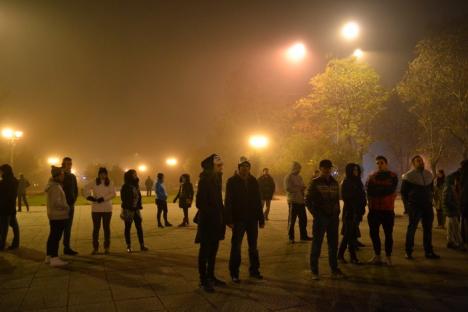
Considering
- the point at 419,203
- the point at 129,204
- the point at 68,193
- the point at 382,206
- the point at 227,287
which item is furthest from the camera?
the point at 129,204

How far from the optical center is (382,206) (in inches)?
305

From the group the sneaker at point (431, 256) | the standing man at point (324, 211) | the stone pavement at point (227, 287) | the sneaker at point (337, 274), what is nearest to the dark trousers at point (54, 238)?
the stone pavement at point (227, 287)

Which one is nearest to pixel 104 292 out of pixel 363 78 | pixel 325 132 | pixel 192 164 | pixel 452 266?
pixel 452 266

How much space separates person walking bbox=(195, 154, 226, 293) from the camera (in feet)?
20.8

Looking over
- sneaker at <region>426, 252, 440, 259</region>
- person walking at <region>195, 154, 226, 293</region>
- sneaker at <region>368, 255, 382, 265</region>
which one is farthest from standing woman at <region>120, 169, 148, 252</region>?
sneaker at <region>426, 252, 440, 259</region>

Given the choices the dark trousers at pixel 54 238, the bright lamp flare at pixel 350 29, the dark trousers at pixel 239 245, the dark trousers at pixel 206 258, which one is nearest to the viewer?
the dark trousers at pixel 206 258

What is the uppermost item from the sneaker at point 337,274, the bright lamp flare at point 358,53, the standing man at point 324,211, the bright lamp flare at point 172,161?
the bright lamp flare at point 358,53

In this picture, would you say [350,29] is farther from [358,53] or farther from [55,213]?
[55,213]

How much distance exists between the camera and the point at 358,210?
8.09 meters

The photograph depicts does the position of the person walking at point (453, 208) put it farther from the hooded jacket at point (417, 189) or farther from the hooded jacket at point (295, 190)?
the hooded jacket at point (295, 190)

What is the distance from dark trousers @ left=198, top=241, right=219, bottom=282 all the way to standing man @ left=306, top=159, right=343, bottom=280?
1.65 m

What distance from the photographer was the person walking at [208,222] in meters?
6.34

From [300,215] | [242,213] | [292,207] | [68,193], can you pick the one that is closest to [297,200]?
[292,207]

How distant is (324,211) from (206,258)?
80.3 inches
